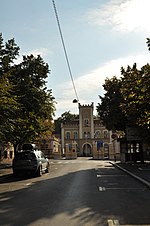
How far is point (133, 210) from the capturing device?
32.6ft

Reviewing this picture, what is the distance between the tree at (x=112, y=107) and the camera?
111 ft

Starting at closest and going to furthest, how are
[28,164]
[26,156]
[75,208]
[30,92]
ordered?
[75,208], [28,164], [26,156], [30,92]

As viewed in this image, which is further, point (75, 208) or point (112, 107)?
point (112, 107)

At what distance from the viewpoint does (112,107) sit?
112 ft

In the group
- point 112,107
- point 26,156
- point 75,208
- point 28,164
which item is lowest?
point 75,208

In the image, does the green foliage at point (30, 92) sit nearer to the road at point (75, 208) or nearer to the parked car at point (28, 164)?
the parked car at point (28, 164)

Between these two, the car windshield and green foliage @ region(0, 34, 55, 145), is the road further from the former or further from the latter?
green foliage @ region(0, 34, 55, 145)

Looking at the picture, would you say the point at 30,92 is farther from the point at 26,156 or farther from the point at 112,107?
the point at 26,156

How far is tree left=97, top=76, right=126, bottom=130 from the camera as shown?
3375 centimetres

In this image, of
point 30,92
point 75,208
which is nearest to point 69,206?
point 75,208

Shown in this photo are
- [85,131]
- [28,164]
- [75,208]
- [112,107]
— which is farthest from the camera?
[85,131]

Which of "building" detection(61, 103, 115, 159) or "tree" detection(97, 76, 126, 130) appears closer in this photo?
"tree" detection(97, 76, 126, 130)

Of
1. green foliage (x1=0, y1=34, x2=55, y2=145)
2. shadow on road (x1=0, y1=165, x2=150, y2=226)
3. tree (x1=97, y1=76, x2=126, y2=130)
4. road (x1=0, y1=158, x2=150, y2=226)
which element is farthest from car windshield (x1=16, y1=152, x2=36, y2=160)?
tree (x1=97, y1=76, x2=126, y2=130)

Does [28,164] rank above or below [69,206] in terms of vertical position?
above
